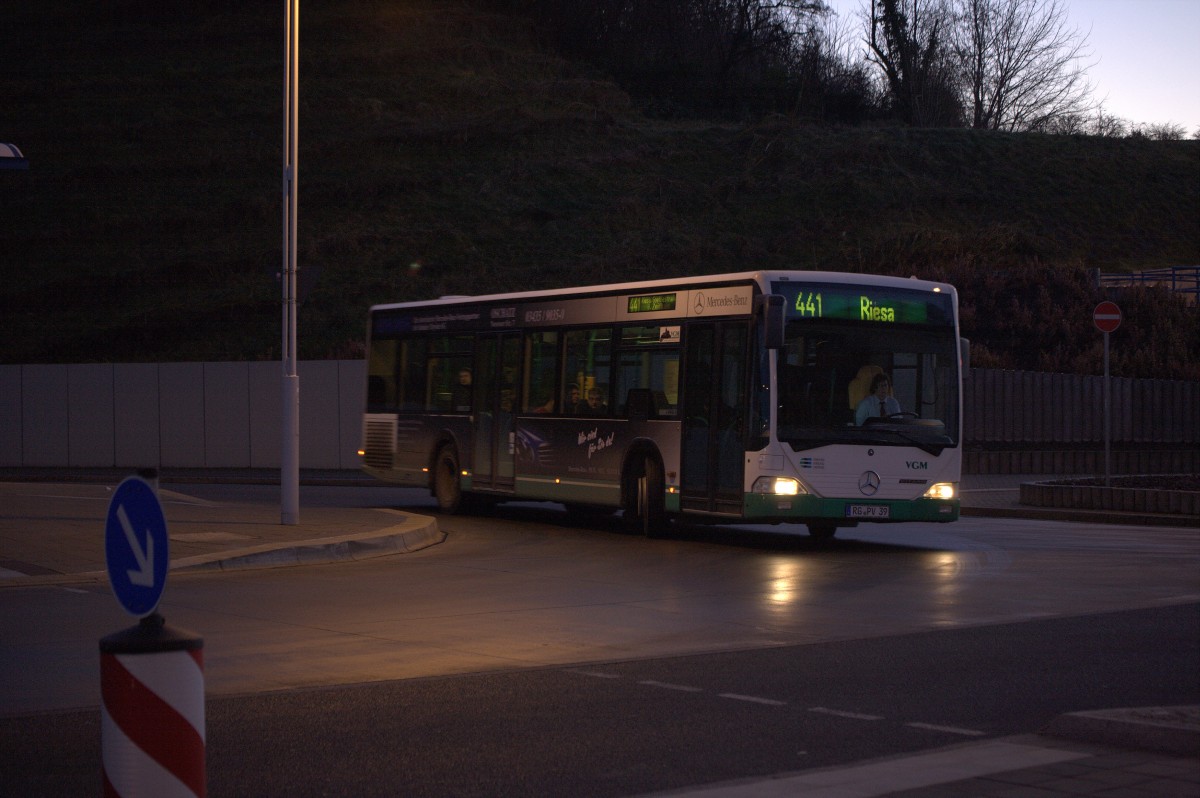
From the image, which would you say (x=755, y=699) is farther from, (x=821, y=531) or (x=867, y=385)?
(x=821, y=531)

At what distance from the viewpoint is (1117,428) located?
3494 cm

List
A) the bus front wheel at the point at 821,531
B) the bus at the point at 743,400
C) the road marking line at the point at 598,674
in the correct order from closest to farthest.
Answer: the road marking line at the point at 598,674 → the bus at the point at 743,400 → the bus front wheel at the point at 821,531

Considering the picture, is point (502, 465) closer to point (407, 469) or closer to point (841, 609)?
point (407, 469)

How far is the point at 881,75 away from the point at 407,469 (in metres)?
65.8

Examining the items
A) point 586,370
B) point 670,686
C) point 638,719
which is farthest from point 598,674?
point 586,370

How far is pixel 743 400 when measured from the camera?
1730cm

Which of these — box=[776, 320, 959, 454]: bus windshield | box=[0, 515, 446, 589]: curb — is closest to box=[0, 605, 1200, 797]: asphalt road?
box=[0, 515, 446, 589]: curb

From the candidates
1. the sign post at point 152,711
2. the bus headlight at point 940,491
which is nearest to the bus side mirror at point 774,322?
the bus headlight at point 940,491

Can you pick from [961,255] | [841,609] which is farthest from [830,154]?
[841,609]

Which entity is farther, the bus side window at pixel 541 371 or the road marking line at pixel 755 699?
the bus side window at pixel 541 371

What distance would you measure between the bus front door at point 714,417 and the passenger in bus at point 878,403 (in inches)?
53.2

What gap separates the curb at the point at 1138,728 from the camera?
22.3 ft

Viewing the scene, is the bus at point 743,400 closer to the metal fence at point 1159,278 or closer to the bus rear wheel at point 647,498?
the bus rear wheel at point 647,498

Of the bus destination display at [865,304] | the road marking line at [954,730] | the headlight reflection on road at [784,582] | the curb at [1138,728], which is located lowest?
the headlight reflection on road at [784,582]
